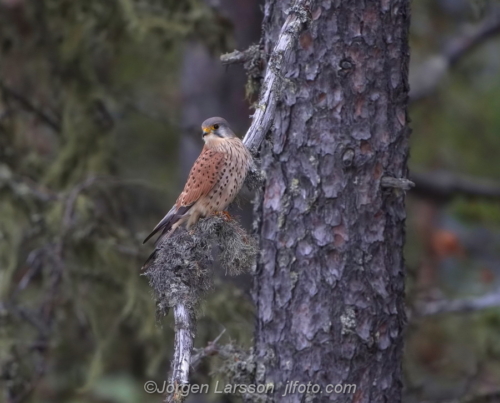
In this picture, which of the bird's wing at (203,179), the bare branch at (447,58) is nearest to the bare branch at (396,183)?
the bird's wing at (203,179)

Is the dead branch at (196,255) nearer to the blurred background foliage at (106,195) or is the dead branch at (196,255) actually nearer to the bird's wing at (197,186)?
the bird's wing at (197,186)

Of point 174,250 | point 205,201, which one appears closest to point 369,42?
point 205,201

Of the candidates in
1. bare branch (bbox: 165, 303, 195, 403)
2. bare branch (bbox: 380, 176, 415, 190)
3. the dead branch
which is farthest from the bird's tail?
bare branch (bbox: 380, 176, 415, 190)

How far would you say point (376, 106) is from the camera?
3.21 m

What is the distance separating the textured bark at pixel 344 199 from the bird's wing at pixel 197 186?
36 cm

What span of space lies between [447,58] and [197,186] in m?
4.55

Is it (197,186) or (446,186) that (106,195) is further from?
(446,186)

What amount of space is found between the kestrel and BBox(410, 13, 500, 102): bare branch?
376 centimetres

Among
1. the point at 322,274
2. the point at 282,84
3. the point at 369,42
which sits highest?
the point at 369,42

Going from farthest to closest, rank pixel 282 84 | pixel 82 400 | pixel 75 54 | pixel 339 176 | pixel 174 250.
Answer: pixel 82 400 < pixel 75 54 < pixel 339 176 < pixel 282 84 < pixel 174 250

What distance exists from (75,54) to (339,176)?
10.7 ft

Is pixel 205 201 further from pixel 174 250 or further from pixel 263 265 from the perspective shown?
pixel 174 250

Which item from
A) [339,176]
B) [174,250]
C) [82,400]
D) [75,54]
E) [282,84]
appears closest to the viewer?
[174,250]

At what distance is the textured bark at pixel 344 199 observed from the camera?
3.20 m
